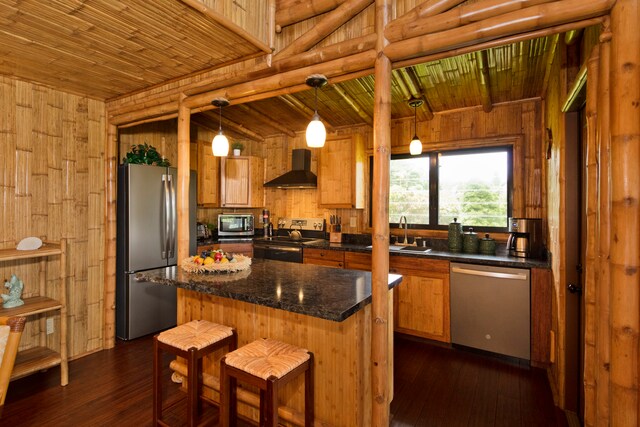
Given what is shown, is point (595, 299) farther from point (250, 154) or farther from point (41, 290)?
point (250, 154)

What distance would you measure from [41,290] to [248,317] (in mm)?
2213

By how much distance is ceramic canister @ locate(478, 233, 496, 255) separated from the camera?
11.5 ft

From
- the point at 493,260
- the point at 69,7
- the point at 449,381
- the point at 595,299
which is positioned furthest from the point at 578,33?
the point at 69,7

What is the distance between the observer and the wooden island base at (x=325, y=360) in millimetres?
1928

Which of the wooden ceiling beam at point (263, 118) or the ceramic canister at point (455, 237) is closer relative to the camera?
the ceramic canister at point (455, 237)

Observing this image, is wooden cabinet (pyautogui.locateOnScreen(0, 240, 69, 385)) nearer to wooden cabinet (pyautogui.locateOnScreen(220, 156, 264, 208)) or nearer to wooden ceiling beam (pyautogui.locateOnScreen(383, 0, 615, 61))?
wooden cabinet (pyautogui.locateOnScreen(220, 156, 264, 208))

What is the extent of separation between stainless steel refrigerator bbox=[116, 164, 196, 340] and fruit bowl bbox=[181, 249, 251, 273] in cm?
146

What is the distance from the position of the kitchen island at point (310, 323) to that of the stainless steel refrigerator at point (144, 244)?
54.9 inches

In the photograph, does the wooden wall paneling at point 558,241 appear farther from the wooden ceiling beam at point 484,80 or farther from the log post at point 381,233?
the log post at point 381,233

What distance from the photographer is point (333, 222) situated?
468 cm

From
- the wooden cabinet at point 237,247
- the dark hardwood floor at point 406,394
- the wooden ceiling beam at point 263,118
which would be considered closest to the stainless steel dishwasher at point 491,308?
the dark hardwood floor at point 406,394

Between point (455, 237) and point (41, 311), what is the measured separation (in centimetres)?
401

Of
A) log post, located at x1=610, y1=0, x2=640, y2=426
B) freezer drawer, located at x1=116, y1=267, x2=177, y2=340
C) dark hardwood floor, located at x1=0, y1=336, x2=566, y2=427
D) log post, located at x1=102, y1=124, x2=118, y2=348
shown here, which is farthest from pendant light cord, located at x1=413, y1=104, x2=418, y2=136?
freezer drawer, located at x1=116, y1=267, x2=177, y2=340

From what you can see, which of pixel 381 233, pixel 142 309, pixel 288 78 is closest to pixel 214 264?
pixel 381 233
